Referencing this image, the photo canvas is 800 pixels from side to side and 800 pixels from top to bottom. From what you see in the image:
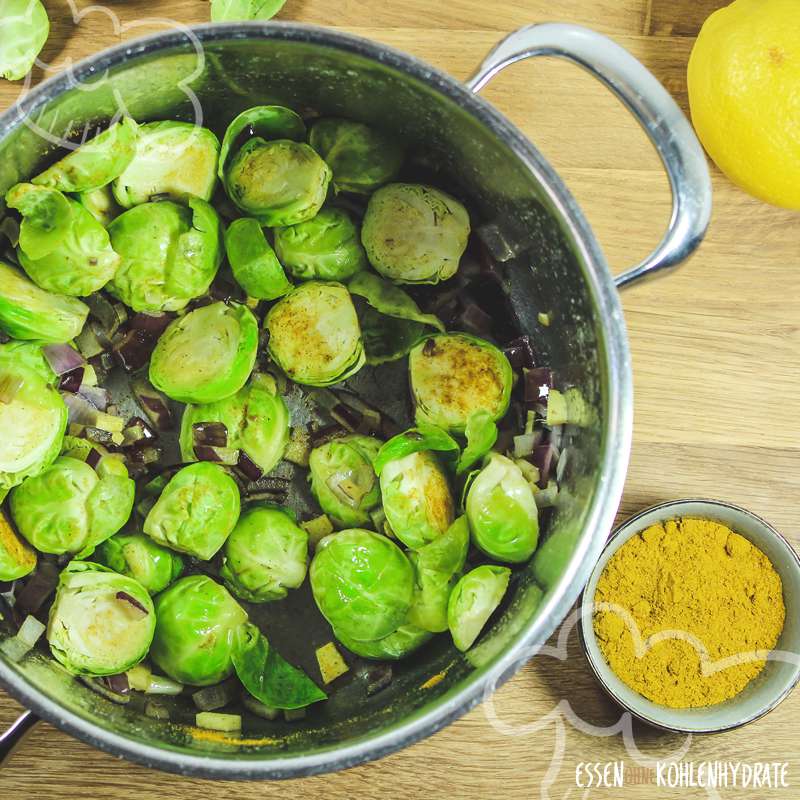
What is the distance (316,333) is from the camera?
1.47m

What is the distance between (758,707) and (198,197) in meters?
1.26

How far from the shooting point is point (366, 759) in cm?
119

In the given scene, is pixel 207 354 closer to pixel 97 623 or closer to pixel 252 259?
pixel 252 259

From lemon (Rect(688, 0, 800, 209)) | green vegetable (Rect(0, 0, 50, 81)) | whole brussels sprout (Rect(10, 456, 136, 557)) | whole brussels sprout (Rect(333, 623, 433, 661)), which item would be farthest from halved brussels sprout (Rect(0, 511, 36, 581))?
lemon (Rect(688, 0, 800, 209))

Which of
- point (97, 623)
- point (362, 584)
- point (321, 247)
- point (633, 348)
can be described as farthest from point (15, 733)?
point (633, 348)

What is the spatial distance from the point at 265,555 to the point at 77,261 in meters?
0.55

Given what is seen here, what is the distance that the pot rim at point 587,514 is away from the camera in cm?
120

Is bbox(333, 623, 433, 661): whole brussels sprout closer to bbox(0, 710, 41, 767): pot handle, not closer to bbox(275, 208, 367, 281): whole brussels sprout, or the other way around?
bbox(0, 710, 41, 767): pot handle

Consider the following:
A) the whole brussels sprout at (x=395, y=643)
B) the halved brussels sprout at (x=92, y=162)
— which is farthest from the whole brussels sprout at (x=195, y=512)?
the halved brussels sprout at (x=92, y=162)

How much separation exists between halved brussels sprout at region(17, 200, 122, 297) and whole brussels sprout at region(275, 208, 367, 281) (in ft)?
0.91

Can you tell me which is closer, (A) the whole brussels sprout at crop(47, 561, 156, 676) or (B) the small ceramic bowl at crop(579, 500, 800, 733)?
(A) the whole brussels sprout at crop(47, 561, 156, 676)

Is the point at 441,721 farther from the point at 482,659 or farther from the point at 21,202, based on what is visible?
the point at 21,202

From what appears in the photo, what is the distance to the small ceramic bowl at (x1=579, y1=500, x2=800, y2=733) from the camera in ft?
4.81

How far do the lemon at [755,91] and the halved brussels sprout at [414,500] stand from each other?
28.9 inches
